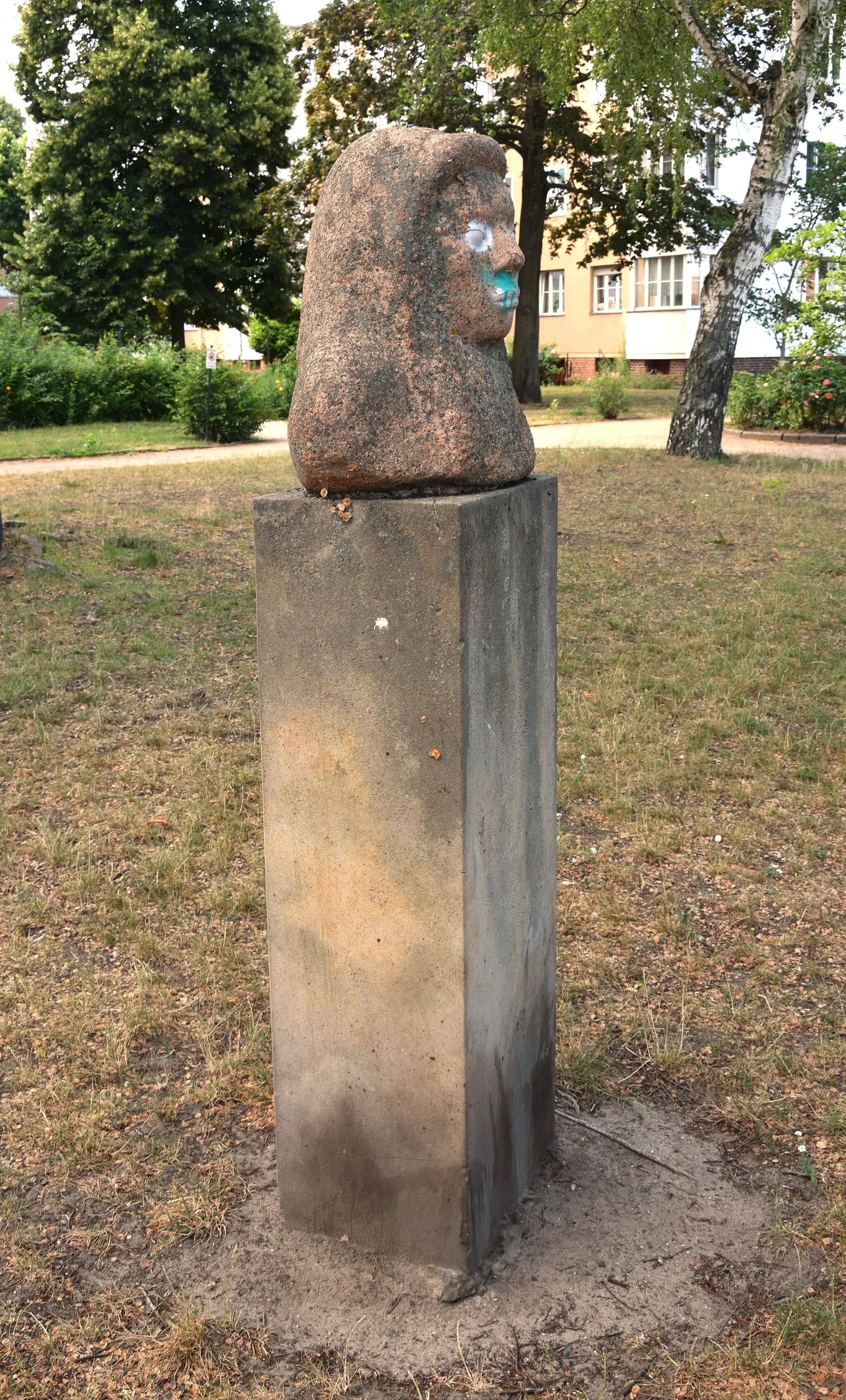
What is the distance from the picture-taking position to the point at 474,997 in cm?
269

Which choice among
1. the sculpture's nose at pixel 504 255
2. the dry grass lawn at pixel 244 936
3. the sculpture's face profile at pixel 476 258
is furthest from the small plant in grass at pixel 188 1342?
the sculpture's nose at pixel 504 255

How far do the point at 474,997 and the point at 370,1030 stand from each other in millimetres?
255

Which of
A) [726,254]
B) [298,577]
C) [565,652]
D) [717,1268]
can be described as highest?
[726,254]

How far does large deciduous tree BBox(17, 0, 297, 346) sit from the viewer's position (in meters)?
29.1

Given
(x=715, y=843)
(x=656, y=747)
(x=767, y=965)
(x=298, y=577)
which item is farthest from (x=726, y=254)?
(x=298, y=577)

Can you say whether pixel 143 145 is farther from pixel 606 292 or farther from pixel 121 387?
pixel 606 292

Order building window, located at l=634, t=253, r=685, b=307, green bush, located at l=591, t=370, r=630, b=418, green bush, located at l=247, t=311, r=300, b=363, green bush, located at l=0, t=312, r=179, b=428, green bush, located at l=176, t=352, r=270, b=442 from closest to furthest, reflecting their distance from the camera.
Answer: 1. green bush, located at l=176, t=352, r=270, b=442
2. green bush, located at l=591, t=370, r=630, b=418
3. green bush, located at l=0, t=312, r=179, b=428
4. green bush, located at l=247, t=311, r=300, b=363
5. building window, located at l=634, t=253, r=685, b=307

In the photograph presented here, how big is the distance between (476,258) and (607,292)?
39.7 meters

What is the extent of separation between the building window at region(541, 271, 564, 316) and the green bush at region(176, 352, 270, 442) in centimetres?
2321

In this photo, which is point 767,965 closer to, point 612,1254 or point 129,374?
point 612,1254

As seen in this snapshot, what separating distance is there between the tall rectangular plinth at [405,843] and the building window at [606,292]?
128 ft

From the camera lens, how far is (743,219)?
14.0 metres

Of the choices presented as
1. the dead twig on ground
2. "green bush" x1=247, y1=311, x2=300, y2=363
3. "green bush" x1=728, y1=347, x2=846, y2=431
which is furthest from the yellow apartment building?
the dead twig on ground

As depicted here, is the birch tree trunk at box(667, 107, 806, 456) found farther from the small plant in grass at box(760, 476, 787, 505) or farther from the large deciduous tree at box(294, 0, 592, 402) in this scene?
the large deciduous tree at box(294, 0, 592, 402)
